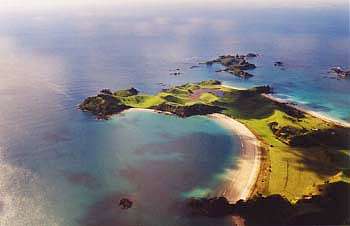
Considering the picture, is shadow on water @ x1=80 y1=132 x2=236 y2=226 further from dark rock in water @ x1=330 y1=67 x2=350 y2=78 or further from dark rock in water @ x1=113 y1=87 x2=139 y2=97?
dark rock in water @ x1=330 y1=67 x2=350 y2=78

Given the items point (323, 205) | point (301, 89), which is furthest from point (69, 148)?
point (301, 89)

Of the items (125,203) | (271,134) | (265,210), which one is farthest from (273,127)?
(125,203)

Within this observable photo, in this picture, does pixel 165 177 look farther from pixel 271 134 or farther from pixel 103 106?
pixel 103 106

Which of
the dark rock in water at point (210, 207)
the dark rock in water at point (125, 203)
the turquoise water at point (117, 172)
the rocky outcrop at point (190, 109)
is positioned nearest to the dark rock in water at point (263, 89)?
the rocky outcrop at point (190, 109)

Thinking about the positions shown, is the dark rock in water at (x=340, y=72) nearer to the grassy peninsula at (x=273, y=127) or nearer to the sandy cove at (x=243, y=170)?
the grassy peninsula at (x=273, y=127)

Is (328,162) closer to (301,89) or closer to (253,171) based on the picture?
(253,171)
